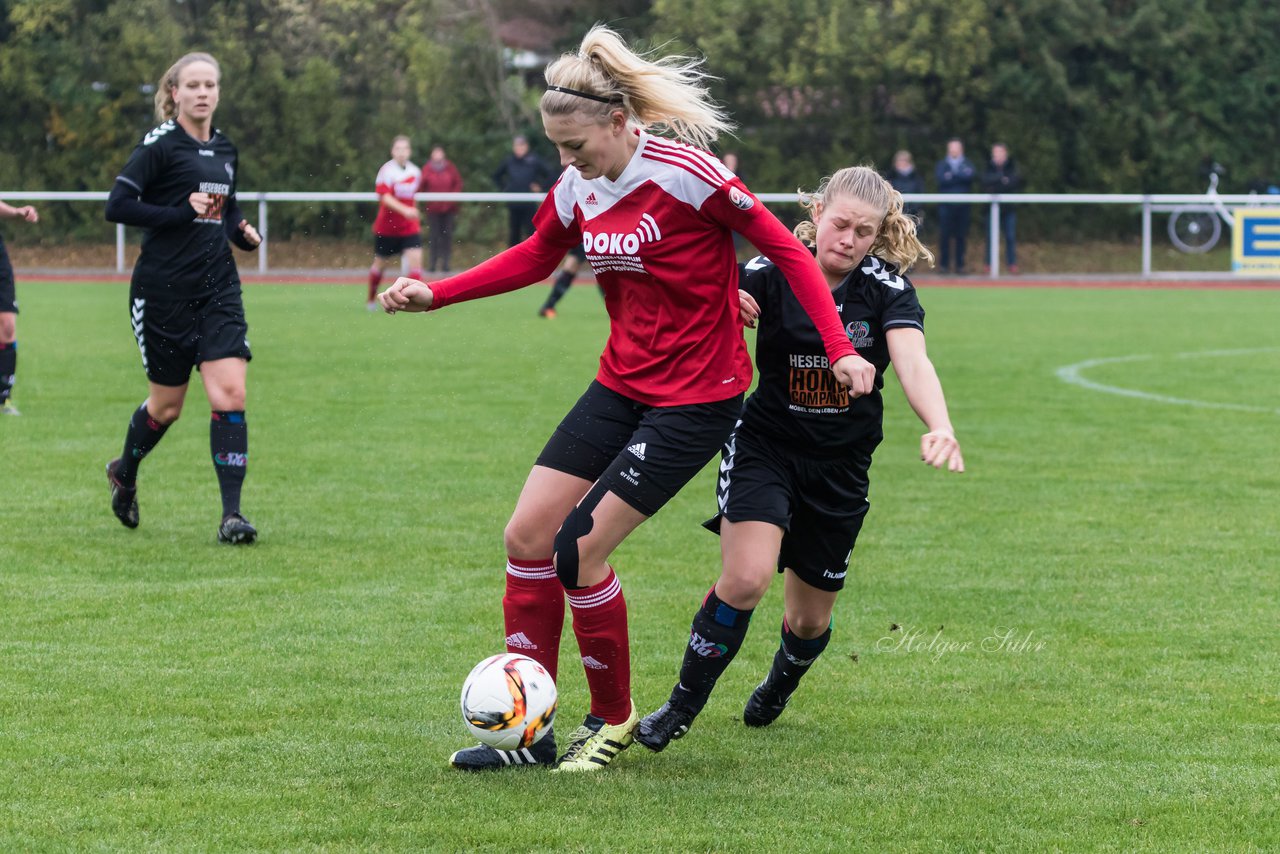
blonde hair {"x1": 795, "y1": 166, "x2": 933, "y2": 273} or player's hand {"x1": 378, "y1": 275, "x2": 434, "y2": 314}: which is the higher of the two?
blonde hair {"x1": 795, "y1": 166, "x2": 933, "y2": 273}

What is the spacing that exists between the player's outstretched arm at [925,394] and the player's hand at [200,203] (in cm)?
344

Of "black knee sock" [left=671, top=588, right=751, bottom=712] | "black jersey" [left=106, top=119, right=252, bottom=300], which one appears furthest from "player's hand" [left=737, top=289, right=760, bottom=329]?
"black jersey" [left=106, top=119, right=252, bottom=300]

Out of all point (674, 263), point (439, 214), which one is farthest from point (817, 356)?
point (439, 214)

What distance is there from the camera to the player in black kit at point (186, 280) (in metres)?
7.09

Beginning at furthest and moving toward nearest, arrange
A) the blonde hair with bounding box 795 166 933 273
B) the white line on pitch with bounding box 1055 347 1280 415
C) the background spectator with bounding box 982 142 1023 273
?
1. the background spectator with bounding box 982 142 1023 273
2. the white line on pitch with bounding box 1055 347 1280 415
3. the blonde hair with bounding box 795 166 933 273

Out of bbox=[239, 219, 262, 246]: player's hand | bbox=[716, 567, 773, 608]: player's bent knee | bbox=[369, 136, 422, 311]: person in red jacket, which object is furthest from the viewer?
bbox=[369, 136, 422, 311]: person in red jacket

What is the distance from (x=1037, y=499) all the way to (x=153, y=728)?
5.02 m

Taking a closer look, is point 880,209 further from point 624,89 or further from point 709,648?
point 709,648

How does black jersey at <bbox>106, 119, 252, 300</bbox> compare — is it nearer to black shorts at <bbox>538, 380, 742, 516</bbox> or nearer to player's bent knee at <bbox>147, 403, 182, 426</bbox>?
player's bent knee at <bbox>147, 403, 182, 426</bbox>

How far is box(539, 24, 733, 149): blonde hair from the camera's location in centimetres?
424

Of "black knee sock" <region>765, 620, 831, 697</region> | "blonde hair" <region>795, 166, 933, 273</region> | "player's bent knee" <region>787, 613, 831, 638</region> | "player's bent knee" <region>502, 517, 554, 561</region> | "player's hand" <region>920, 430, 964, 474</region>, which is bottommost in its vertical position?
"black knee sock" <region>765, 620, 831, 697</region>

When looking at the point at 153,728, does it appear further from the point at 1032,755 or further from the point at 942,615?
the point at 942,615

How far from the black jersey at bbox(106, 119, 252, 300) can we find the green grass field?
42.2 inches

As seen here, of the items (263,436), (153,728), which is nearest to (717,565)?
(153,728)
